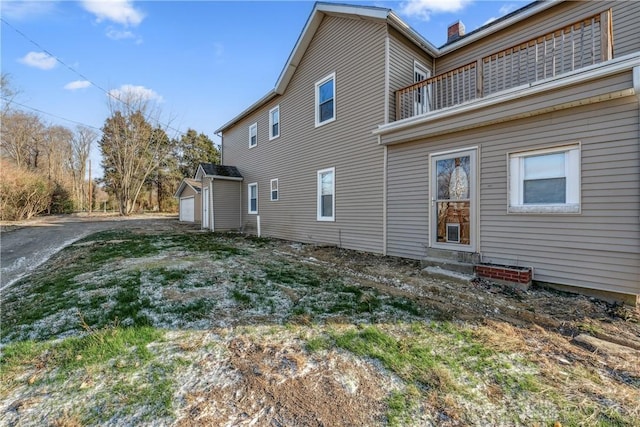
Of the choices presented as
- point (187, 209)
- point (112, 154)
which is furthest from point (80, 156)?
point (187, 209)

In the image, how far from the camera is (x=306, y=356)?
2789mm

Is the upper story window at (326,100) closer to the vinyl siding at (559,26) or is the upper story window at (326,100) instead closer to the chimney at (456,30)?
the vinyl siding at (559,26)

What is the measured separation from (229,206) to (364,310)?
39.8ft

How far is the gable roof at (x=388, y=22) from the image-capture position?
684cm

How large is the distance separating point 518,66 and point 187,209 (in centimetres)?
2308

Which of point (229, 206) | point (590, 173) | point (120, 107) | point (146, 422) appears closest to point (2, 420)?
point (146, 422)

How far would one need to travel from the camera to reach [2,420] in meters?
1.98

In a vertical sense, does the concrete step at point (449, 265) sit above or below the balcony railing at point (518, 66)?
below

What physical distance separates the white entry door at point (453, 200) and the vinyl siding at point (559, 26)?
12.3ft

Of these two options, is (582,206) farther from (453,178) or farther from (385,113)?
(385,113)

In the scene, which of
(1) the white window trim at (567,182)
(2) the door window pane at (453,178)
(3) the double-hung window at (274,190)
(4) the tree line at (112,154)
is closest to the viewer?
(1) the white window trim at (567,182)

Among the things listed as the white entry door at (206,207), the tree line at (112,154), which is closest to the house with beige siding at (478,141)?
the white entry door at (206,207)

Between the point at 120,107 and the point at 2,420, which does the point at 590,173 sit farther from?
the point at 120,107

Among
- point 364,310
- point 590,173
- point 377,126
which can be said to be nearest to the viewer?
point 364,310
